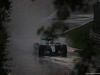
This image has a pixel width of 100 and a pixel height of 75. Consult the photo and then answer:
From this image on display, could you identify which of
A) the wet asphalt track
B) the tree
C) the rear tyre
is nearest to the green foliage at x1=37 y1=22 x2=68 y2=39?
the tree

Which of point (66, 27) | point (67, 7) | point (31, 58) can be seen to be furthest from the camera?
point (31, 58)

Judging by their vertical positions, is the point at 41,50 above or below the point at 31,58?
above

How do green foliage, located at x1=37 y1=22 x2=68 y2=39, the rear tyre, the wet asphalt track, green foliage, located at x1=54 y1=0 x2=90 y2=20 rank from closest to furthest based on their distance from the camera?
green foliage, located at x1=54 y1=0 x2=90 y2=20 < green foliage, located at x1=37 y1=22 x2=68 y2=39 < the wet asphalt track < the rear tyre

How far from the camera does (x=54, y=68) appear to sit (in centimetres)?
1188

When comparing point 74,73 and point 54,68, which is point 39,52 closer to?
point 54,68

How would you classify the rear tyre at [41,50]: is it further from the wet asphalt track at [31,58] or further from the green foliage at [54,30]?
the green foliage at [54,30]

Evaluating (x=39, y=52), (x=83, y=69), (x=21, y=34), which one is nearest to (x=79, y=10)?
(x=83, y=69)

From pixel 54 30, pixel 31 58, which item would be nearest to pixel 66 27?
pixel 54 30

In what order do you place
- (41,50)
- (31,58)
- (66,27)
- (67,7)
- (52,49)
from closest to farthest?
(67,7) < (66,27) < (31,58) < (52,49) < (41,50)

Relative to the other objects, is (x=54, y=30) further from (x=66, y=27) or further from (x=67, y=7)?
(x=67, y=7)

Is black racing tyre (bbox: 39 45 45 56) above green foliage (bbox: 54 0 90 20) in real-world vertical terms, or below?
below

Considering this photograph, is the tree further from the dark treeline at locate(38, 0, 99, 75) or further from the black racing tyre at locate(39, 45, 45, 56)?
the black racing tyre at locate(39, 45, 45, 56)

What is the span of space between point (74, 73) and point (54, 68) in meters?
10.1

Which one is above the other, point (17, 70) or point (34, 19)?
point (34, 19)
